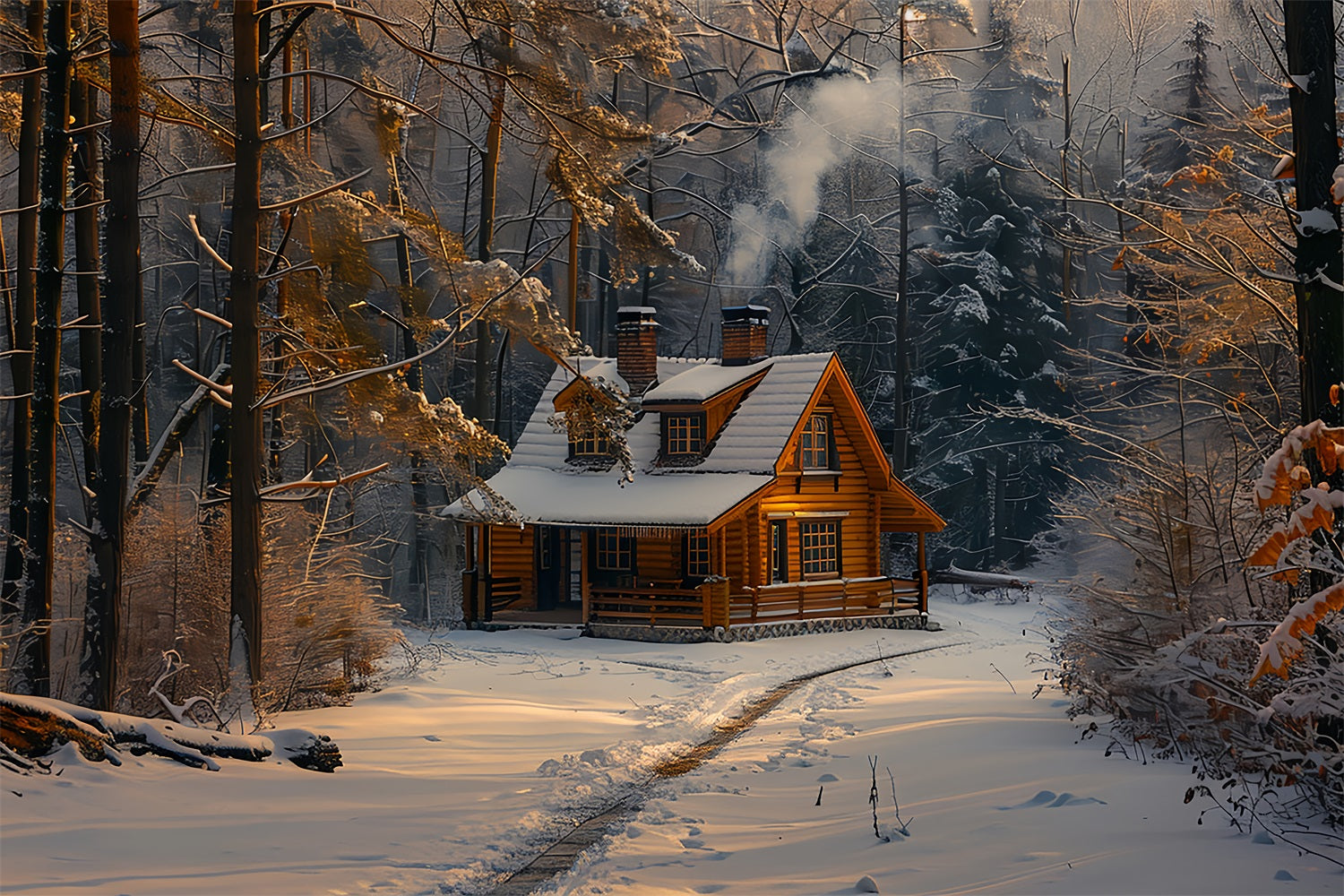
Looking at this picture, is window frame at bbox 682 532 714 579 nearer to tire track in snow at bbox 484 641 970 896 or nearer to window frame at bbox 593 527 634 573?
window frame at bbox 593 527 634 573

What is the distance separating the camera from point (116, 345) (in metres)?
11.1

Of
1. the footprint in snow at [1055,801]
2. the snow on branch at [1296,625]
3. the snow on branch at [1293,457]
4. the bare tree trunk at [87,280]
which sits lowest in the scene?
the footprint in snow at [1055,801]

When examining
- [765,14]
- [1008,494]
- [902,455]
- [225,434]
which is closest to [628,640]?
[225,434]

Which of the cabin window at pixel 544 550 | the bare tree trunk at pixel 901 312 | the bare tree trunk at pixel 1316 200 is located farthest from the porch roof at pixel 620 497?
the bare tree trunk at pixel 1316 200

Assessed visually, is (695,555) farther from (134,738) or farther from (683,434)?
(134,738)

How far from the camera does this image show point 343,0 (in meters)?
21.2

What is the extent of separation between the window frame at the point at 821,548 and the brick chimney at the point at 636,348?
17.5 feet

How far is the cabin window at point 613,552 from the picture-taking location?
2758cm

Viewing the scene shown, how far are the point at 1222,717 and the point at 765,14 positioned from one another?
3657cm

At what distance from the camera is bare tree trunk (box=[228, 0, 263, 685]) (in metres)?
12.0

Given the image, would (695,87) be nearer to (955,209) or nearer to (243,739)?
(955,209)

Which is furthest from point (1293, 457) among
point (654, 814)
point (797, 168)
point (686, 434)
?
point (797, 168)

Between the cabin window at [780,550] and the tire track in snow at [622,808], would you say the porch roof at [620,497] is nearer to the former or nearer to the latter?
the cabin window at [780,550]

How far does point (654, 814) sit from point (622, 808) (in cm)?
40
